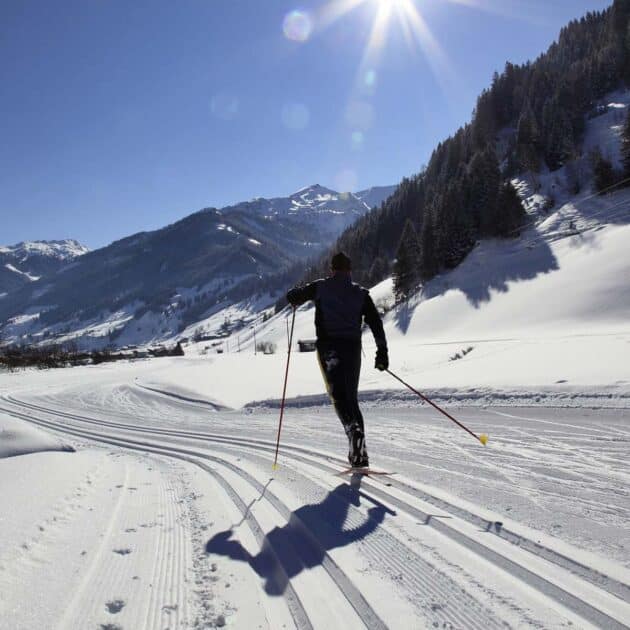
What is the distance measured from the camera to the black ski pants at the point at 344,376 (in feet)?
14.6

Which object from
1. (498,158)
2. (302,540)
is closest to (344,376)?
(302,540)

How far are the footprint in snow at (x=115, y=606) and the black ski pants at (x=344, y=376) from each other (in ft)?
8.97

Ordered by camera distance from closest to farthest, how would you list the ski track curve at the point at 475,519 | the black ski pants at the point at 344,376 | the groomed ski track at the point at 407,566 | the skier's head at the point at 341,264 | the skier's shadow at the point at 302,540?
the groomed ski track at the point at 407,566 < the ski track curve at the point at 475,519 < the skier's shadow at the point at 302,540 < the black ski pants at the point at 344,376 < the skier's head at the point at 341,264

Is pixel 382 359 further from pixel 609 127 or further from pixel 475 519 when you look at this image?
pixel 609 127

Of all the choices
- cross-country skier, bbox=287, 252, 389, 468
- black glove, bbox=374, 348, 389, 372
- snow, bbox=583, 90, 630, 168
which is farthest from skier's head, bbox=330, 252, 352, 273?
snow, bbox=583, 90, 630, 168

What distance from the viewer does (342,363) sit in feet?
14.8

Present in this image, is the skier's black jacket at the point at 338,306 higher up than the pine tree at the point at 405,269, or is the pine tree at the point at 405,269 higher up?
the pine tree at the point at 405,269

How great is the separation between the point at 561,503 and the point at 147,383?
58.3 ft

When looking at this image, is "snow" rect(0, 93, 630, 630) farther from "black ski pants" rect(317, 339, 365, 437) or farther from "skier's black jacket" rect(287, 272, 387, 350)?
"skier's black jacket" rect(287, 272, 387, 350)

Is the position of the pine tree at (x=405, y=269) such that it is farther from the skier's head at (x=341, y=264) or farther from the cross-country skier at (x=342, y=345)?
the cross-country skier at (x=342, y=345)

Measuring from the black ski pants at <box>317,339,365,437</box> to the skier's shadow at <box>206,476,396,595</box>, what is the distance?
1001 millimetres

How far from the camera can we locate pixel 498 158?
91.0 metres

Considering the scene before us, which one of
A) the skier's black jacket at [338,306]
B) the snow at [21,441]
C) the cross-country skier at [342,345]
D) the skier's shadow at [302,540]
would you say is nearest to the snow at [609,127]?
the skier's black jacket at [338,306]

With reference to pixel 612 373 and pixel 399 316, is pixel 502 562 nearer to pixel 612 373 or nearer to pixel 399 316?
pixel 612 373
